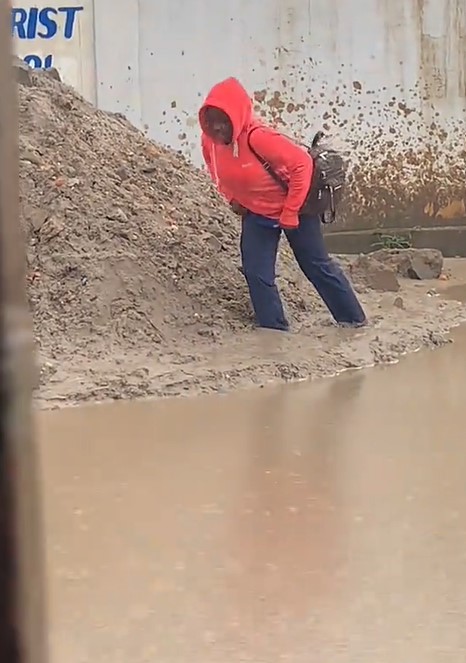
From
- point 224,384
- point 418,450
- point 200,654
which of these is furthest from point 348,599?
point 224,384

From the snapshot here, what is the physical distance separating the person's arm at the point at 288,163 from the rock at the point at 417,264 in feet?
8.27

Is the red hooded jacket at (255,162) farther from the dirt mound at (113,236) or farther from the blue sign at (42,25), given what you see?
the blue sign at (42,25)

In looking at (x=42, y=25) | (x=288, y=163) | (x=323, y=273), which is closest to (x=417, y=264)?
(x=323, y=273)

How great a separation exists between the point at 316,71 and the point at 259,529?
6.66 metres

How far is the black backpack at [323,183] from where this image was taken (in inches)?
208

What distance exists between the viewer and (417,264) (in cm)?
765

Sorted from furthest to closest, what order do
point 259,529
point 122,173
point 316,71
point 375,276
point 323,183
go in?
1. point 316,71
2. point 375,276
3. point 122,173
4. point 323,183
5. point 259,529

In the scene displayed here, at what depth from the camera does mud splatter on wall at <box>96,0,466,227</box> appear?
856 cm

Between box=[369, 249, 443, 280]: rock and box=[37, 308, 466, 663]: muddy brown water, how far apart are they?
11.4ft

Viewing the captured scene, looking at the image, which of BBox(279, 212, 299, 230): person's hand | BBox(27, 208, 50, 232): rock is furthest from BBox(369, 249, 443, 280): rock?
BBox(27, 208, 50, 232): rock

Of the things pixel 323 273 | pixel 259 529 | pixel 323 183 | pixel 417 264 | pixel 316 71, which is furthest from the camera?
pixel 316 71

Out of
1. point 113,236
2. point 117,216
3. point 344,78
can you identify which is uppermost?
point 344,78

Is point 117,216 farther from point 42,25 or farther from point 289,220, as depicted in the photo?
point 42,25

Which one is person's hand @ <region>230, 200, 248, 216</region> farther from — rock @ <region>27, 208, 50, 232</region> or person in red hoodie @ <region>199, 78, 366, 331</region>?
rock @ <region>27, 208, 50, 232</region>
